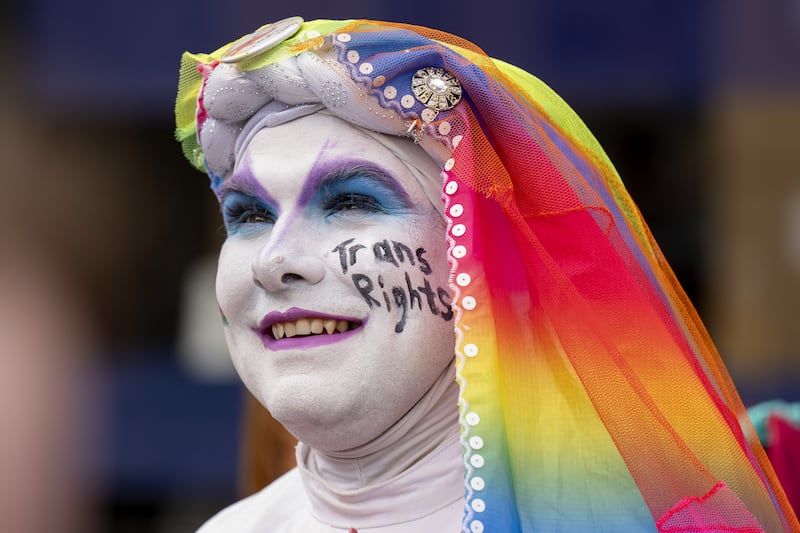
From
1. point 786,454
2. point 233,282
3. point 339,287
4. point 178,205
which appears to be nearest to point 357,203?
point 339,287

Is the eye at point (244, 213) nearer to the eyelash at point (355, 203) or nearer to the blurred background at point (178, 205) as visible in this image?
the eyelash at point (355, 203)

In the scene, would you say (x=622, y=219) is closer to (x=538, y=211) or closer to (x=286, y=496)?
(x=538, y=211)

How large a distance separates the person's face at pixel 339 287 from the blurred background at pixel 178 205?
157 inches

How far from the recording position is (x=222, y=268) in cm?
218

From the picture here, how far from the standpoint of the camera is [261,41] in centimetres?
212

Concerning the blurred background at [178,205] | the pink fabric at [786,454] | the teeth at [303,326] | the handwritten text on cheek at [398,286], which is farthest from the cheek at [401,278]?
the blurred background at [178,205]

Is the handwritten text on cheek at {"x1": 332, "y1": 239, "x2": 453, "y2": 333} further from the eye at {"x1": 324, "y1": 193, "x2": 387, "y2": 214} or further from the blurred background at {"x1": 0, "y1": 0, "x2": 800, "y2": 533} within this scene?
the blurred background at {"x1": 0, "y1": 0, "x2": 800, "y2": 533}

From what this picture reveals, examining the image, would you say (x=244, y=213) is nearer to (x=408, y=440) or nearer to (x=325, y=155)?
(x=325, y=155)

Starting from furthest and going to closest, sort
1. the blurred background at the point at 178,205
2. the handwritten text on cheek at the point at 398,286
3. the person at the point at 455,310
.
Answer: the blurred background at the point at 178,205, the handwritten text on cheek at the point at 398,286, the person at the point at 455,310

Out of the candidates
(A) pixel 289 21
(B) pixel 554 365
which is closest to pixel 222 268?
(A) pixel 289 21

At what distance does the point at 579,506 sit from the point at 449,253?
0.44 metres

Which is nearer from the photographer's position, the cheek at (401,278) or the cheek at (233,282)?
the cheek at (401,278)

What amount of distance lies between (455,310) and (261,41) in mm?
590

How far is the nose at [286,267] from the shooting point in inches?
79.4
